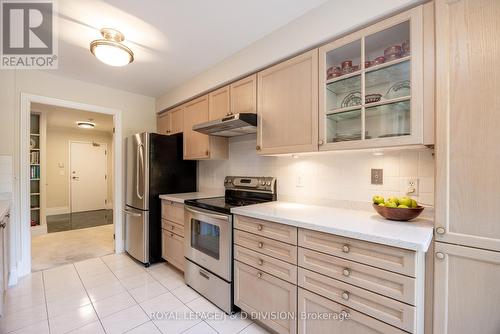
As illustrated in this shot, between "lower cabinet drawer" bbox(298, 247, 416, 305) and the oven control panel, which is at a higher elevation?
the oven control panel

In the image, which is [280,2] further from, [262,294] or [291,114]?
[262,294]

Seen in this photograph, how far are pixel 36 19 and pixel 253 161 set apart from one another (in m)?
2.20

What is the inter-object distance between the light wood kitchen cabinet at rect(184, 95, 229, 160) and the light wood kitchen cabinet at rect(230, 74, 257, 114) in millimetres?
503

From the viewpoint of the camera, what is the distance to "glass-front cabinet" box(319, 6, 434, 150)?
4.08ft

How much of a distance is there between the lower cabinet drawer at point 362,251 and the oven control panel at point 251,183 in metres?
0.89

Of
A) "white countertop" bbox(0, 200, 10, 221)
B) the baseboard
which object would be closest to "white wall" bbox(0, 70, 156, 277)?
"white countertop" bbox(0, 200, 10, 221)

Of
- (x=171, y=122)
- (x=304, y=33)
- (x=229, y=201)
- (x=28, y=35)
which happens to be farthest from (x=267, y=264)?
(x=28, y=35)

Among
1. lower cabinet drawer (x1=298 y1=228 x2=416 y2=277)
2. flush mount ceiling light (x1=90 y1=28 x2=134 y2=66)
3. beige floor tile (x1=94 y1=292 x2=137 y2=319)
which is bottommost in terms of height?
beige floor tile (x1=94 y1=292 x2=137 y2=319)

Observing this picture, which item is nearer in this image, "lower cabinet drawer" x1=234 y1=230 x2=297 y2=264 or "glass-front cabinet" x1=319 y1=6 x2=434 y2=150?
"glass-front cabinet" x1=319 y1=6 x2=434 y2=150

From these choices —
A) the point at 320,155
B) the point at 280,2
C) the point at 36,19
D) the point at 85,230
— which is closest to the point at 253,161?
the point at 320,155

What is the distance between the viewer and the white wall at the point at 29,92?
242 cm

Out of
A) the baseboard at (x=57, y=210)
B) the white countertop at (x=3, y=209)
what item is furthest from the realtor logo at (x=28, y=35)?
the baseboard at (x=57, y=210)

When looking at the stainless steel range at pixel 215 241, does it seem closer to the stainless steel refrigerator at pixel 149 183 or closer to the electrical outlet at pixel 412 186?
the stainless steel refrigerator at pixel 149 183

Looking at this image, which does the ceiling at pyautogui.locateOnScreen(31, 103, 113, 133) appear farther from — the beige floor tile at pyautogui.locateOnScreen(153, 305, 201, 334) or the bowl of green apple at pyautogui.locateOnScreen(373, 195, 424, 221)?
the bowl of green apple at pyautogui.locateOnScreen(373, 195, 424, 221)
